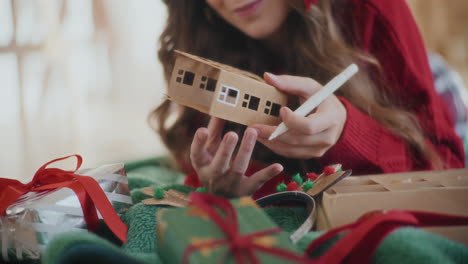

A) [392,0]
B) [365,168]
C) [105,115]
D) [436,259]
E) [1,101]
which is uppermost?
[392,0]

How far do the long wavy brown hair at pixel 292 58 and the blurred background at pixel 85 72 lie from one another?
23 centimetres

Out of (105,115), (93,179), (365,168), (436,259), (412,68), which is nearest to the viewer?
(436,259)

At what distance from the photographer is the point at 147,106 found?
192cm

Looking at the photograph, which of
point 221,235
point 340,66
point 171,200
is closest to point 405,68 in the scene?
point 340,66

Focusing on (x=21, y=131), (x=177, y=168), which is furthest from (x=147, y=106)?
(x=177, y=168)

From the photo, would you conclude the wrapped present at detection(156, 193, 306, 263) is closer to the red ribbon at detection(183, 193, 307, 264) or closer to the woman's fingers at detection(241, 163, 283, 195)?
the red ribbon at detection(183, 193, 307, 264)

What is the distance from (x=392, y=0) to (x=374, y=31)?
0.25 feet

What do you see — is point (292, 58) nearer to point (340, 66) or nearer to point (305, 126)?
point (340, 66)

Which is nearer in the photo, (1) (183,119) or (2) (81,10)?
(1) (183,119)

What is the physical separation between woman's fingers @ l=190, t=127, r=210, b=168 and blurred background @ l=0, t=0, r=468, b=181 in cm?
56

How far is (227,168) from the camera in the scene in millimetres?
681

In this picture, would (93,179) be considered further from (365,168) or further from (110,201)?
(365,168)

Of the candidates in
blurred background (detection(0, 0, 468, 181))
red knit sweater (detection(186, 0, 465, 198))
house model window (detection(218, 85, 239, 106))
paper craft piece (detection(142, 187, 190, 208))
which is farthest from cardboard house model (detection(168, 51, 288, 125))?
blurred background (detection(0, 0, 468, 181))

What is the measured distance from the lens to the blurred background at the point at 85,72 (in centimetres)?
142
